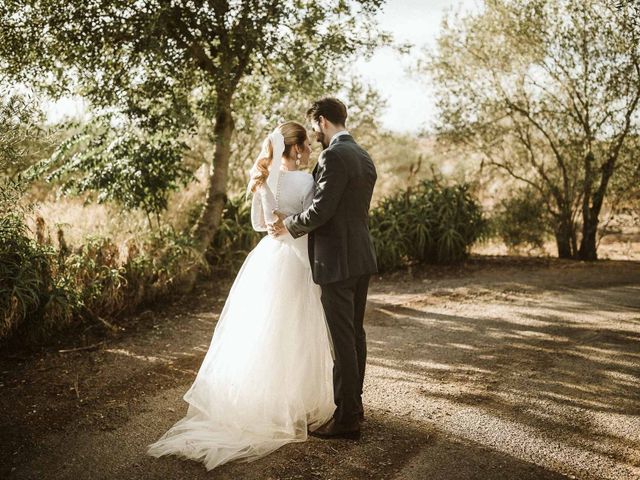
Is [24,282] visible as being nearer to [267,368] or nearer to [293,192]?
[267,368]

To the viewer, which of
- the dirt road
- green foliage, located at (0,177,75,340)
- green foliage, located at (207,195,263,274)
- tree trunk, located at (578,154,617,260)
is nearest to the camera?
the dirt road

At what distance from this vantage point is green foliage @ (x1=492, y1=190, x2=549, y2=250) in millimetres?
10852

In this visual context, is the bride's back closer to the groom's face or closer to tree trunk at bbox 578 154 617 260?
the groom's face

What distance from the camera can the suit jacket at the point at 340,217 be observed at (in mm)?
3477

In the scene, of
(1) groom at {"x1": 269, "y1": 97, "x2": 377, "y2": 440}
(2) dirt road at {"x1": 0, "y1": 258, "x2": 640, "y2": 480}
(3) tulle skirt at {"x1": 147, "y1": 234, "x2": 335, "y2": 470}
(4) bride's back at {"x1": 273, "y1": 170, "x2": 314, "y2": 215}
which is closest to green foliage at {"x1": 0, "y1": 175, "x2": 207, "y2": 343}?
(2) dirt road at {"x1": 0, "y1": 258, "x2": 640, "y2": 480}

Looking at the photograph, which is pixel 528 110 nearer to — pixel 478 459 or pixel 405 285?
pixel 405 285

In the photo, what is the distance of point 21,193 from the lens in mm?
5004

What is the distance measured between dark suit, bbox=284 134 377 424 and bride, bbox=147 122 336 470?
0.18 metres

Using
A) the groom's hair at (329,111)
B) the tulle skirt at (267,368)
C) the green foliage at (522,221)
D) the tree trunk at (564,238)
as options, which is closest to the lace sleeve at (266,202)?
the tulle skirt at (267,368)

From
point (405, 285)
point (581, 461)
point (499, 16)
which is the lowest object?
point (581, 461)

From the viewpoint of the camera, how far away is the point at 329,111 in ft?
12.2

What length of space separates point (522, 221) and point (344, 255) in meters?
8.48

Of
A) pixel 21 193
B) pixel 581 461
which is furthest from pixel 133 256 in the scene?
pixel 581 461

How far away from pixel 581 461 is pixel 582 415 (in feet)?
2.32
